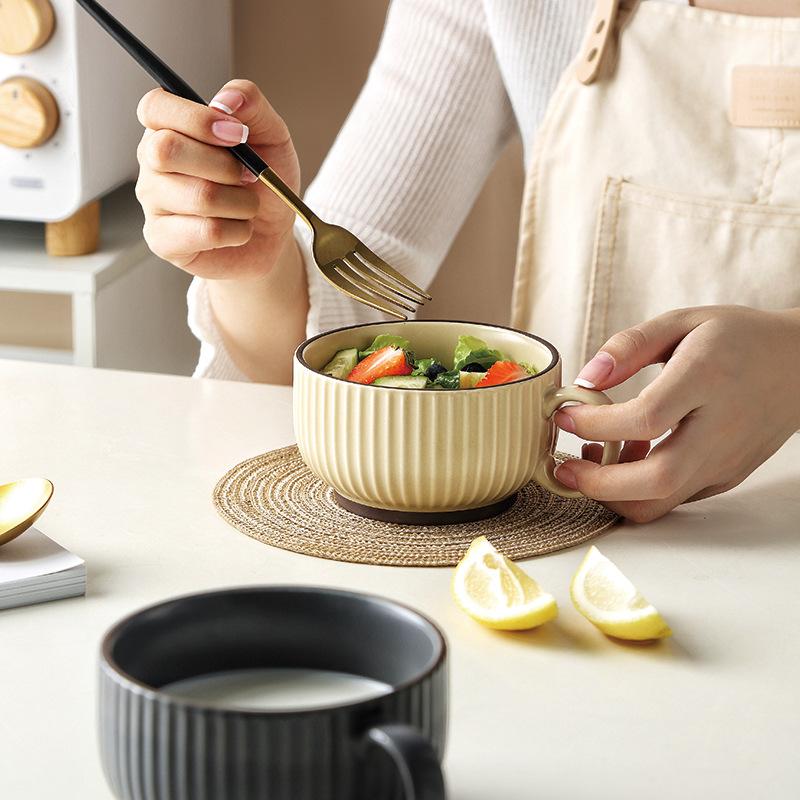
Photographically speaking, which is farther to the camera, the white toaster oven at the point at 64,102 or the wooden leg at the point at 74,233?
the wooden leg at the point at 74,233

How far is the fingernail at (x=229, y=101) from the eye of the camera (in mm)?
866

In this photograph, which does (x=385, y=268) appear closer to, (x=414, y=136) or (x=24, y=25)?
(x=414, y=136)

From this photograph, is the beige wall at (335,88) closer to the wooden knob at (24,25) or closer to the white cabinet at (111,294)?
the white cabinet at (111,294)

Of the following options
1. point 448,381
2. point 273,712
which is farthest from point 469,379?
point 273,712

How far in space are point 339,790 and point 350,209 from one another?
3.20 feet

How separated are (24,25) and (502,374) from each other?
3.09 feet

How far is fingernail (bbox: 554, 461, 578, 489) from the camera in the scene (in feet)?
2.36

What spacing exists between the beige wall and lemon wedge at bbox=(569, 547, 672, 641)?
134 centimetres

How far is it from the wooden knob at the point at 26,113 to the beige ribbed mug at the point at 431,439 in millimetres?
842

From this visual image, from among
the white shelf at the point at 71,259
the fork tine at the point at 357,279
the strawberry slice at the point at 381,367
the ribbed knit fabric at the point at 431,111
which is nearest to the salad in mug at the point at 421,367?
the strawberry slice at the point at 381,367

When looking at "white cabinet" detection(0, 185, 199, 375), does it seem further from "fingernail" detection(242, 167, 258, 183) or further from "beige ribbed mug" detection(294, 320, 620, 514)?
"beige ribbed mug" detection(294, 320, 620, 514)

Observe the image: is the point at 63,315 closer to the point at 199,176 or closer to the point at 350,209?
the point at 350,209

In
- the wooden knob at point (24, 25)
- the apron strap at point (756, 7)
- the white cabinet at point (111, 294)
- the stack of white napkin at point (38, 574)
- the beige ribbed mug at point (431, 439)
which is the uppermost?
the apron strap at point (756, 7)

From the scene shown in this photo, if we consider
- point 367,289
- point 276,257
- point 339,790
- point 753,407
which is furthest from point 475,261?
point 339,790
